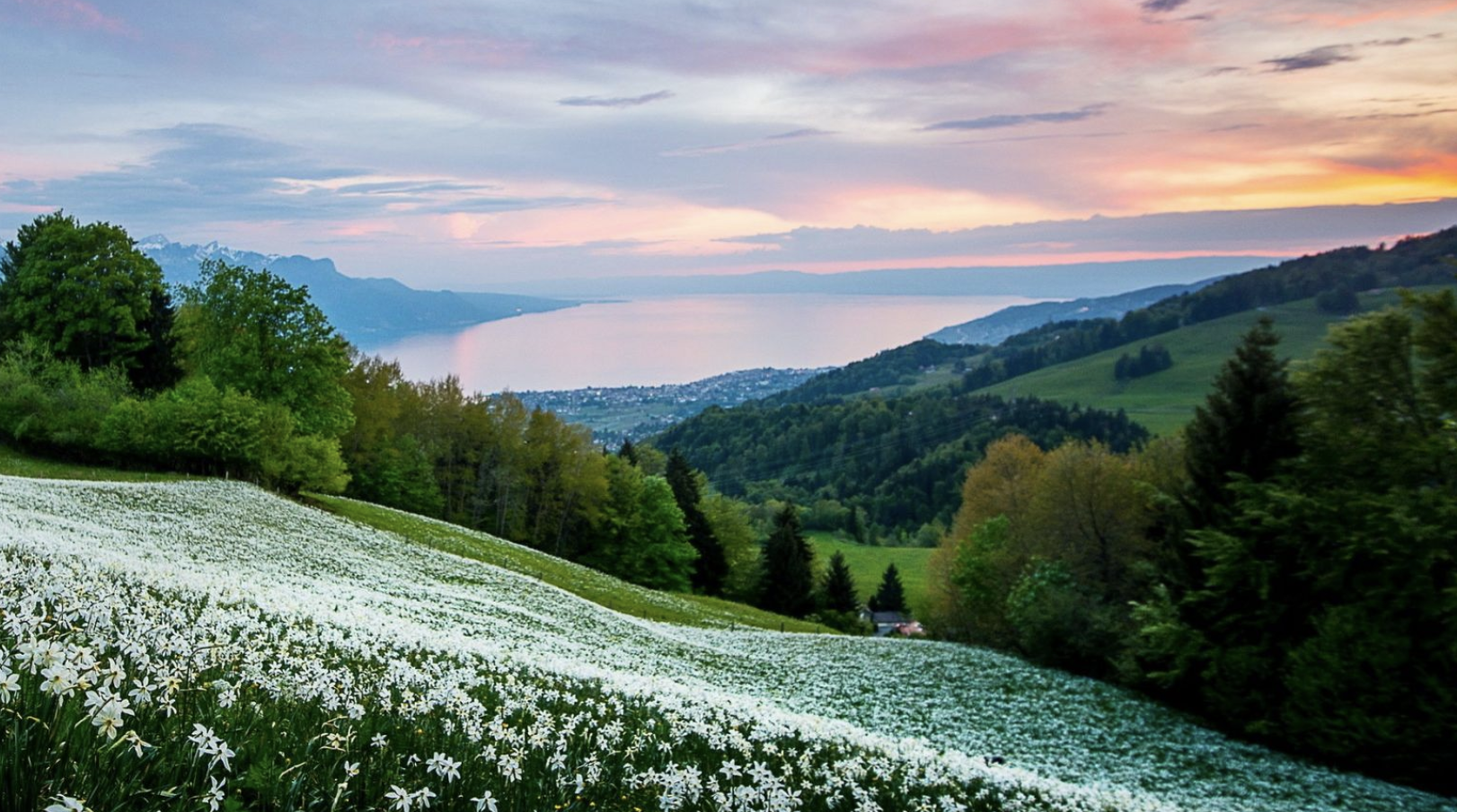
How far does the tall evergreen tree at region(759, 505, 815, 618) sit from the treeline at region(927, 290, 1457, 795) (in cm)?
5000

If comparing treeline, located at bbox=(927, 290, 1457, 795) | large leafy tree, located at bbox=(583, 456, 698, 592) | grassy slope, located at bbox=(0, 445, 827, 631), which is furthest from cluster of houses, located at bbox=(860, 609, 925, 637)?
treeline, located at bbox=(927, 290, 1457, 795)

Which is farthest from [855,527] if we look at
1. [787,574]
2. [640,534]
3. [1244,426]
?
[1244,426]

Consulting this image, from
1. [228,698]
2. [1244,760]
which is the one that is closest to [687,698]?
[228,698]

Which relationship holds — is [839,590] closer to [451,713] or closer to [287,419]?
[287,419]

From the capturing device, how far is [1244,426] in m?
29.8

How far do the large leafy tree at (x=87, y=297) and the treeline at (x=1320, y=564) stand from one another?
216ft

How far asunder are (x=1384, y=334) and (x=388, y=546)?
42.4 m

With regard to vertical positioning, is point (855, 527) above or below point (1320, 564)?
below

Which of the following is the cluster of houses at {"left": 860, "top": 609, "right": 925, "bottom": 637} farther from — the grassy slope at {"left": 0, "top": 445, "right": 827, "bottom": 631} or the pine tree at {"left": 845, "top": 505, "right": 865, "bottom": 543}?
the pine tree at {"left": 845, "top": 505, "right": 865, "bottom": 543}

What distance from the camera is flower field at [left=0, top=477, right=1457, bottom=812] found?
628 cm

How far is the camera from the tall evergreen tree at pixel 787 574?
86312mm

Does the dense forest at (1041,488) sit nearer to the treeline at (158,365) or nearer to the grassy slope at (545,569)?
the treeline at (158,365)

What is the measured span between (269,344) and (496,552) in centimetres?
2108

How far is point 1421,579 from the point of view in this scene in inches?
899
